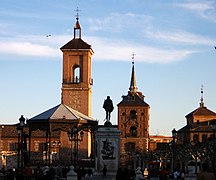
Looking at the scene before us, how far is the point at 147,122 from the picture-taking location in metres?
125

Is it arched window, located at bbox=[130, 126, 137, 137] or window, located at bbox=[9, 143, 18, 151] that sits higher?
arched window, located at bbox=[130, 126, 137, 137]

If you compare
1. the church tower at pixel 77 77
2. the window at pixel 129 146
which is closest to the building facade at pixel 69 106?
the church tower at pixel 77 77

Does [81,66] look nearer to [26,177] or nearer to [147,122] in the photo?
[147,122]

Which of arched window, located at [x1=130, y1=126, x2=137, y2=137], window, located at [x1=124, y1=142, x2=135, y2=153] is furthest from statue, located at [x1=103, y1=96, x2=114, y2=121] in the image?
arched window, located at [x1=130, y1=126, x2=137, y2=137]

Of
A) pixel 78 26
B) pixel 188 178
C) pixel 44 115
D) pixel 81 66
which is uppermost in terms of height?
pixel 78 26

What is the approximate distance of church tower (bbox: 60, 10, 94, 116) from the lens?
101 m

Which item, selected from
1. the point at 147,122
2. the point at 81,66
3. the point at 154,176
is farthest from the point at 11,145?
the point at 154,176

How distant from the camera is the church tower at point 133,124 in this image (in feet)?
406

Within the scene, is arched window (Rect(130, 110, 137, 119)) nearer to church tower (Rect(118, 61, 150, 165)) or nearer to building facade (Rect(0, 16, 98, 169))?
church tower (Rect(118, 61, 150, 165))

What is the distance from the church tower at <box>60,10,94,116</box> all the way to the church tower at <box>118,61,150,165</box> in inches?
864

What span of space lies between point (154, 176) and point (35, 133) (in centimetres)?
7494

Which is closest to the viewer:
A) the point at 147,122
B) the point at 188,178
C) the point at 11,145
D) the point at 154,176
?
the point at 188,178

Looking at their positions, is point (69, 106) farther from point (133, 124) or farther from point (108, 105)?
point (108, 105)

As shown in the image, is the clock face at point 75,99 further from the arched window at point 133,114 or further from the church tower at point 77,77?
the arched window at point 133,114
